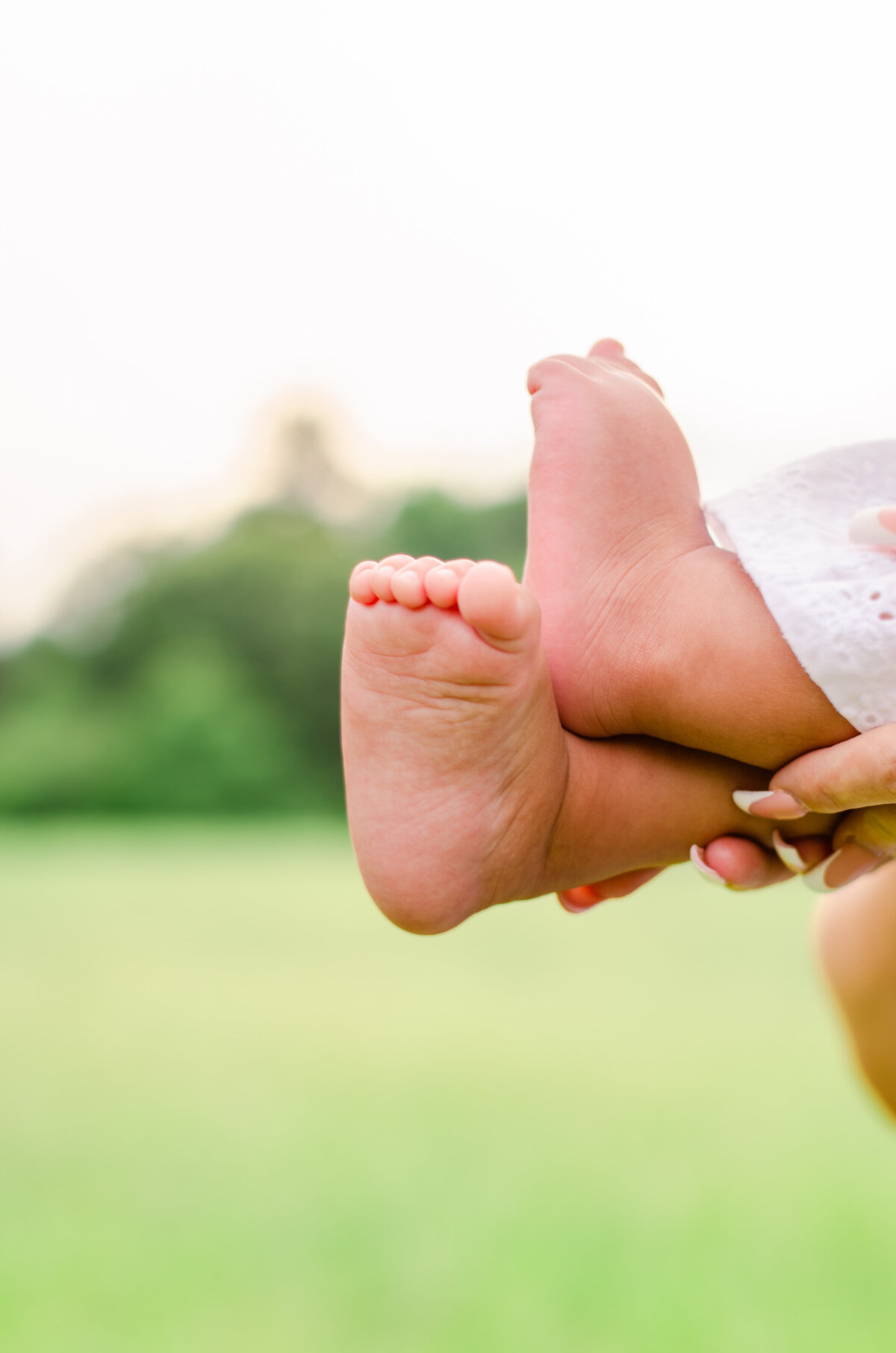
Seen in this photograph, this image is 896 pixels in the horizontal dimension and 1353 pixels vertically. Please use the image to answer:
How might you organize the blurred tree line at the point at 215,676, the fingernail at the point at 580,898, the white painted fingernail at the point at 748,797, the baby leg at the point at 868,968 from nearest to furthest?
1. the white painted fingernail at the point at 748,797
2. the fingernail at the point at 580,898
3. the baby leg at the point at 868,968
4. the blurred tree line at the point at 215,676

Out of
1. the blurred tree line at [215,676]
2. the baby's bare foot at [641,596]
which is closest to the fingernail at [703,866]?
the baby's bare foot at [641,596]

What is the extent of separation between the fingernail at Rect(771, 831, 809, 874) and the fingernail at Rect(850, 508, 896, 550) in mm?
269

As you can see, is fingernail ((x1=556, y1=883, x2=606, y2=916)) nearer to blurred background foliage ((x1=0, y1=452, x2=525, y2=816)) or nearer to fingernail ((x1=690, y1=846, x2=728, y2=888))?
fingernail ((x1=690, y1=846, x2=728, y2=888))

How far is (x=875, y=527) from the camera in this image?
814 millimetres

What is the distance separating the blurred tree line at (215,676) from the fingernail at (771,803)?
26.8ft

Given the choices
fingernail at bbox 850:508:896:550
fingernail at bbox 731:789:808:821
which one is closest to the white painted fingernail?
fingernail at bbox 731:789:808:821

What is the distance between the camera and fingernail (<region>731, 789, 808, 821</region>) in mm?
859

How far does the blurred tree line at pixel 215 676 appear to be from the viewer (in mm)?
9688

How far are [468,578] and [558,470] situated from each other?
0.23 meters

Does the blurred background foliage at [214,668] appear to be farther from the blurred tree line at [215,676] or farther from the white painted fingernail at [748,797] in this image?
the white painted fingernail at [748,797]

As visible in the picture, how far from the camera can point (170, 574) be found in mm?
10930

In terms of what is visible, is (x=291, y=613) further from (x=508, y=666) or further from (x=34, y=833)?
(x=508, y=666)

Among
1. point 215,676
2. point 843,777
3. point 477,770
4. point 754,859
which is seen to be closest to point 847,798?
point 843,777

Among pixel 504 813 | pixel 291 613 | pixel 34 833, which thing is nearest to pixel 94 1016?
pixel 504 813
